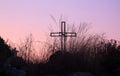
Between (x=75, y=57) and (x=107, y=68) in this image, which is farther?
(x=107, y=68)

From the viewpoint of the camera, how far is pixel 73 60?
16703mm

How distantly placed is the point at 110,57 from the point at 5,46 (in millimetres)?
4307

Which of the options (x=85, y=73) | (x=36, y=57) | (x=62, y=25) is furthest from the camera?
(x=62, y=25)

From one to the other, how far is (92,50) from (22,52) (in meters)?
2.76

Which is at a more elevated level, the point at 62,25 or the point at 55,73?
the point at 62,25

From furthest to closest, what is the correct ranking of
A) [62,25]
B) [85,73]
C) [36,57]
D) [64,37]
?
[62,25] → [64,37] → [36,57] → [85,73]

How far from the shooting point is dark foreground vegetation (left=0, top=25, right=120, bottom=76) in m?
16.6

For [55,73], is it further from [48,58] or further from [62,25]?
[62,25]

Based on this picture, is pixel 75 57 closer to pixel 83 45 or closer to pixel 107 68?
pixel 83 45

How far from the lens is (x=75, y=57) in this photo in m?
16.8

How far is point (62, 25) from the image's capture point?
2042cm

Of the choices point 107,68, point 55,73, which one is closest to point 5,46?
point 55,73

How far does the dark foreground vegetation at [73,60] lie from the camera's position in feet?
54.3

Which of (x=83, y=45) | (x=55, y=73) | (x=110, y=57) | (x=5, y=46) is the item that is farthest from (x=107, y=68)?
(x=5, y=46)
